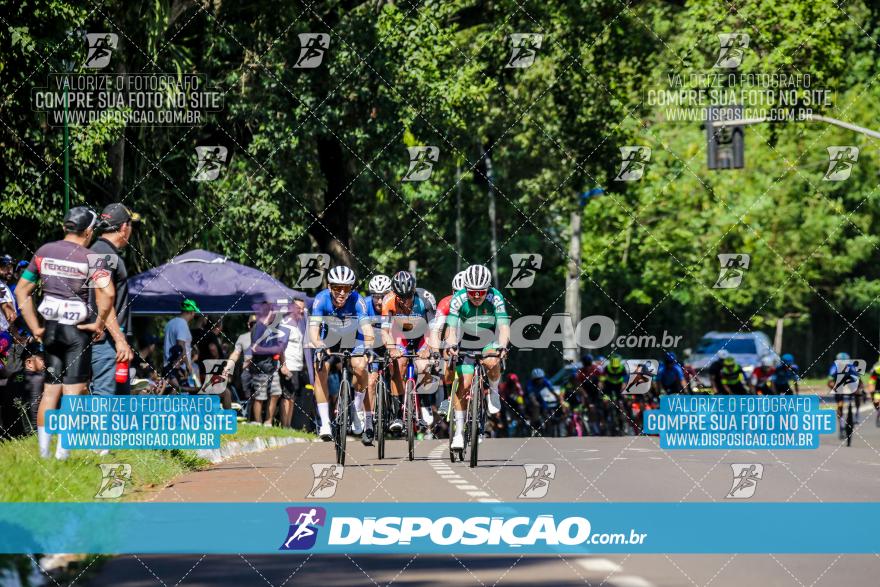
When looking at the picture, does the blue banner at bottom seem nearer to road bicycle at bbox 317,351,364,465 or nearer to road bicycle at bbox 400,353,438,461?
road bicycle at bbox 317,351,364,465

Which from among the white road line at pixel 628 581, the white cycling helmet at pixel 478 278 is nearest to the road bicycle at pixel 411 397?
the white cycling helmet at pixel 478 278

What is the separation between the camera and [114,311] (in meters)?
13.2

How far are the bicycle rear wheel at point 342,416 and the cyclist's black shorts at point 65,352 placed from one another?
3.24 m

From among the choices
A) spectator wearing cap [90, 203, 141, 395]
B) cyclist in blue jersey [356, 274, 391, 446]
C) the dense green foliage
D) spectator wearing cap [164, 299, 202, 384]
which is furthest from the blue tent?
spectator wearing cap [90, 203, 141, 395]

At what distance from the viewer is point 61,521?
1052 centimetres

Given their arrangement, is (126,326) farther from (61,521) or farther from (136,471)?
(61,521)

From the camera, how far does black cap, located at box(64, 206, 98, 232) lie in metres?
13.1

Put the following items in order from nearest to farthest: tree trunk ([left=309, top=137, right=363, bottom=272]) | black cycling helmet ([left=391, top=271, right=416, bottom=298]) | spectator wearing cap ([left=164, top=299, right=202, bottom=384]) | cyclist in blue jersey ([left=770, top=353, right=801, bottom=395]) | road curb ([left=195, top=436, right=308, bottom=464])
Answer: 1. black cycling helmet ([left=391, top=271, right=416, bottom=298])
2. road curb ([left=195, top=436, right=308, bottom=464])
3. spectator wearing cap ([left=164, top=299, right=202, bottom=384])
4. cyclist in blue jersey ([left=770, top=353, right=801, bottom=395])
5. tree trunk ([left=309, top=137, right=363, bottom=272])

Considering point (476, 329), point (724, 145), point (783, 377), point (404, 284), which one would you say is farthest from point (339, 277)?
point (783, 377)

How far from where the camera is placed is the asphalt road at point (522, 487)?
30.6ft

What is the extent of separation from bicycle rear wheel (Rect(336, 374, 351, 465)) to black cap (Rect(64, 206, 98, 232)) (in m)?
3.47

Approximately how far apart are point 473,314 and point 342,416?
166cm

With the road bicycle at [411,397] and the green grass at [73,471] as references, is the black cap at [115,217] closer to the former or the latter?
the green grass at [73,471]

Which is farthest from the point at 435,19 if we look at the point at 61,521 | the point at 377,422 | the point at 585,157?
the point at 61,521
